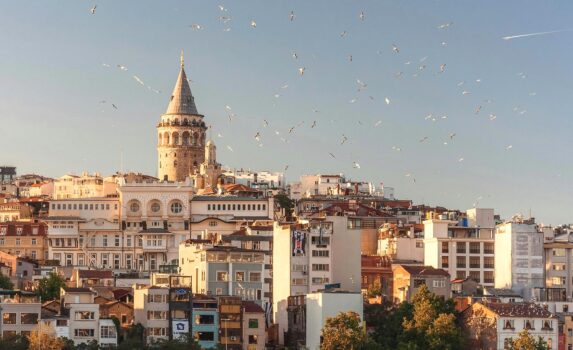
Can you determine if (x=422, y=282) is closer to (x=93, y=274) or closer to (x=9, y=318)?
(x=93, y=274)

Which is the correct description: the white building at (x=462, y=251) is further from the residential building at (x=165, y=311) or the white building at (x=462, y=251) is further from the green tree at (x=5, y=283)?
the green tree at (x=5, y=283)

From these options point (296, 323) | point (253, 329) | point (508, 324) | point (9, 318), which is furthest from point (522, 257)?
point (9, 318)

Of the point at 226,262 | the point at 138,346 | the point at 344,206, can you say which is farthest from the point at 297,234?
the point at 344,206

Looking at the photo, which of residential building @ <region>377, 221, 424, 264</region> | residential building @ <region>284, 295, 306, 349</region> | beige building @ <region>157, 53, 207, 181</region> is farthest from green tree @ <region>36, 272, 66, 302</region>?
beige building @ <region>157, 53, 207, 181</region>

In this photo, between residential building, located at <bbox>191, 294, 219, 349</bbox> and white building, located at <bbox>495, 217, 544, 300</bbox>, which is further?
white building, located at <bbox>495, 217, 544, 300</bbox>

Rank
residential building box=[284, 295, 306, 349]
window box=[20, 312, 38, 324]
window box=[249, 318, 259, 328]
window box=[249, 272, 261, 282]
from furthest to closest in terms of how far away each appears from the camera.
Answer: window box=[249, 272, 261, 282], residential building box=[284, 295, 306, 349], window box=[249, 318, 259, 328], window box=[20, 312, 38, 324]

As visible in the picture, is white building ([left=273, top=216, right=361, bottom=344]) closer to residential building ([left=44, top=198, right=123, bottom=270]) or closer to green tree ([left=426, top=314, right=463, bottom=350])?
green tree ([left=426, top=314, right=463, bottom=350])
